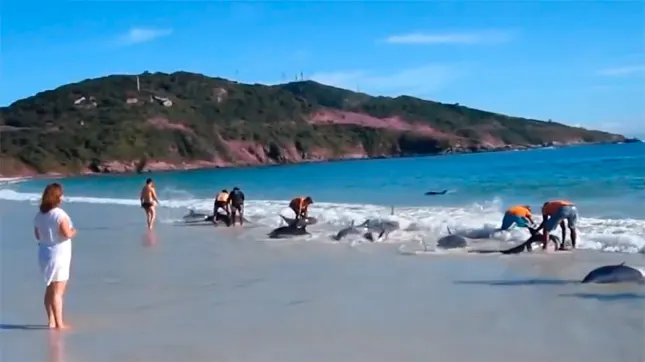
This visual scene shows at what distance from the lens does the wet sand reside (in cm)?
779

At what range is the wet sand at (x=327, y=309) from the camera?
7785mm

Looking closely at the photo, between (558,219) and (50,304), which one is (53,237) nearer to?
(50,304)

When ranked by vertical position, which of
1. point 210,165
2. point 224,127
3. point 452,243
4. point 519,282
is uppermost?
point 224,127

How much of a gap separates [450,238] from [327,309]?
613cm

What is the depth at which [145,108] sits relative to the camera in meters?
135

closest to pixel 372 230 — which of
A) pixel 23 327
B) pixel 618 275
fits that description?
pixel 618 275

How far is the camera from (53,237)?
842cm

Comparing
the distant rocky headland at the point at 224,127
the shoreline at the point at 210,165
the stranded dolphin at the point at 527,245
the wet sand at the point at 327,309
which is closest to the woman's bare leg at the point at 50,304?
the wet sand at the point at 327,309

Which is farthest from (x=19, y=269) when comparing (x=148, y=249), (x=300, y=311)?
(x=300, y=311)

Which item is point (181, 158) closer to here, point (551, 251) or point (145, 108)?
point (145, 108)

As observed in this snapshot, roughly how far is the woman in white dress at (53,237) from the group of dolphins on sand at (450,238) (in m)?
6.37

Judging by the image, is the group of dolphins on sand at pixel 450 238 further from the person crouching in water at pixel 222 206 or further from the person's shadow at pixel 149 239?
the person's shadow at pixel 149 239

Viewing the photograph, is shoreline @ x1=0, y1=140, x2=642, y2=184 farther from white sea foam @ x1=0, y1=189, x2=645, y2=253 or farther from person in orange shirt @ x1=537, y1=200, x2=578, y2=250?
person in orange shirt @ x1=537, y1=200, x2=578, y2=250

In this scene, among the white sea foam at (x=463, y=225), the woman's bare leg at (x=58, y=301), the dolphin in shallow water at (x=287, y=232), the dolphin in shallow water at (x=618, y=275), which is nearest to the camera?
the woman's bare leg at (x=58, y=301)
